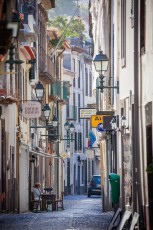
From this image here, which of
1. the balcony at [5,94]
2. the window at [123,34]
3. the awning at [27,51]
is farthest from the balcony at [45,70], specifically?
the window at [123,34]

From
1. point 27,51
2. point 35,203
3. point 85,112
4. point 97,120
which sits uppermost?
point 27,51

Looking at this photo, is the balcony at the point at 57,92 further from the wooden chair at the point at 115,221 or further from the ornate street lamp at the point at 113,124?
the wooden chair at the point at 115,221

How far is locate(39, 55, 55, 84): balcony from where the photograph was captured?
2198 inches

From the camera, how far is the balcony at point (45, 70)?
55.8 metres

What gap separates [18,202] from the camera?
4016 centimetres

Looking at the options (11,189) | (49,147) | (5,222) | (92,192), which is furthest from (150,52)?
(92,192)

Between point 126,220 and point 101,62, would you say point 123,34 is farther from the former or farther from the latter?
point 126,220

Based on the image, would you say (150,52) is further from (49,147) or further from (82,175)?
(82,175)

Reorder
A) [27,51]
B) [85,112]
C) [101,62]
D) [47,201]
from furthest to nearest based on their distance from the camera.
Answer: [27,51], [47,201], [85,112], [101,62]

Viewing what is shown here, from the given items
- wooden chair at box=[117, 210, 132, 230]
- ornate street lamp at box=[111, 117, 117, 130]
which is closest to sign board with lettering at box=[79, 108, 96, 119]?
ornate street lamp at box=[111, 117, 117, 130]

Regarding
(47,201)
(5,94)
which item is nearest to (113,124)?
(5,94)

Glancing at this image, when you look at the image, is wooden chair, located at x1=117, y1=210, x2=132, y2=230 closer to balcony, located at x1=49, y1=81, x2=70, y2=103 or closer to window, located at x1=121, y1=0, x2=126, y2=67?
window, located at x1=121, y1=0, x2=126, y2=67

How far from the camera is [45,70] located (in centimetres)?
5647

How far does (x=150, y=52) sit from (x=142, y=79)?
5.84ft
